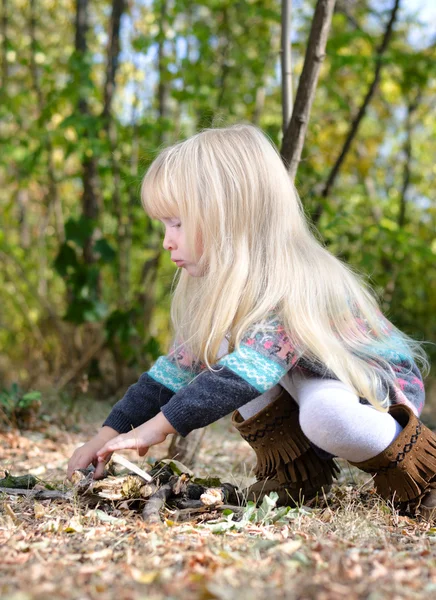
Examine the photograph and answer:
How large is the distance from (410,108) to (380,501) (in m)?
3.98

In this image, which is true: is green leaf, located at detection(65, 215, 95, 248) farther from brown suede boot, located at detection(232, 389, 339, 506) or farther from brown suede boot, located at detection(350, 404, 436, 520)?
brown suede boot, located at detection(350, 404, 436, 520)

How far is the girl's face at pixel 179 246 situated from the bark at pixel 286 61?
0.68 meters

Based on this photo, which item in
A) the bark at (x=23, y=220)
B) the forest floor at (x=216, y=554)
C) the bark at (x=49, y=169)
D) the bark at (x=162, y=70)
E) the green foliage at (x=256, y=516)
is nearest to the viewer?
the forest floor at (x=216, y=554)

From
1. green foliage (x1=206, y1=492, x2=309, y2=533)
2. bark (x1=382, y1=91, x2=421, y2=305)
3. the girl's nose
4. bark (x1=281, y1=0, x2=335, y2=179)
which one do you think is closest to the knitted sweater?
green foliage (x1=206, y1=492, x2=309, y2=533)

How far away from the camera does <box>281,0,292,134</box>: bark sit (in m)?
2.30

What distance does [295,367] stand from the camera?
1775mm

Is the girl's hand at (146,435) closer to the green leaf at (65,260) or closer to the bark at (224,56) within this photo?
the green leaf at (65,260)

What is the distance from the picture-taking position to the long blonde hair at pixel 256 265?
1.71 m

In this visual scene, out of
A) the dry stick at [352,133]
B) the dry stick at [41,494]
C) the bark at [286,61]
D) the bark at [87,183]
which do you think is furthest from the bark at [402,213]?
the dry stick at [41,494]

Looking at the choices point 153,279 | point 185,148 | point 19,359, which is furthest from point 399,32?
point 185,148

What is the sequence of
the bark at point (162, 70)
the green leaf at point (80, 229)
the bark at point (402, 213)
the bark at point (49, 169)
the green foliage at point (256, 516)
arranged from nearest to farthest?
the green foliage at point (256, 516), the bark at point (162, 70), the green leaf at point (80, 229), the bark at point (49, 169), the bark at point (402, 213)

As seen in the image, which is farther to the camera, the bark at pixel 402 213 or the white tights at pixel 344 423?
the bark at pixel 402 213

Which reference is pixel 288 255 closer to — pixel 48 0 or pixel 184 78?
pixel 184 78

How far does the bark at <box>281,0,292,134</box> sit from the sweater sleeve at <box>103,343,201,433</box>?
887 millimetres
